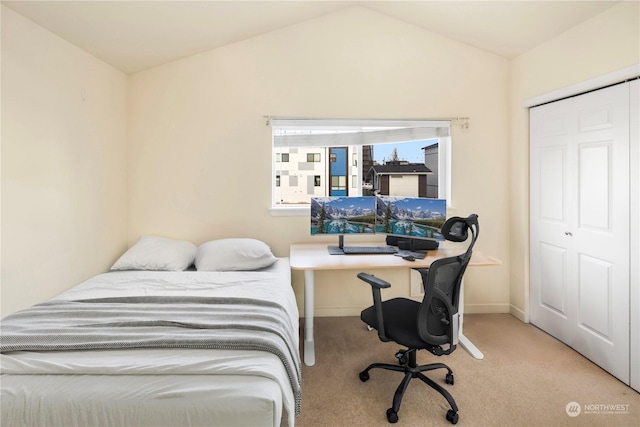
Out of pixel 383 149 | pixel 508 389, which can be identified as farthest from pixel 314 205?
pixel 508 389

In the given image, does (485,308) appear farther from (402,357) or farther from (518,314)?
(402,357)

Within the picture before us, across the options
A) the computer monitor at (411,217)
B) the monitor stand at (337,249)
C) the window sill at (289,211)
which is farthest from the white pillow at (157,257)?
the computer monitor at (411,217)

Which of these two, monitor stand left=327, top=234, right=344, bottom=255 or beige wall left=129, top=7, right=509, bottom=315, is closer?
monitor stand left=327, top=234, right=344, bottom=255

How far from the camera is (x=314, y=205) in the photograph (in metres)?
3.06

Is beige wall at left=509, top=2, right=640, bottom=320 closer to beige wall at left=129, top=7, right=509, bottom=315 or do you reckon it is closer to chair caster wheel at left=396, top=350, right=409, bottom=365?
beige wall at left=129, top=7, right=509, bottom=315

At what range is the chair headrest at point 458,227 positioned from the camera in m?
2.06

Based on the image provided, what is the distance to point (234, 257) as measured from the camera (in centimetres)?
291

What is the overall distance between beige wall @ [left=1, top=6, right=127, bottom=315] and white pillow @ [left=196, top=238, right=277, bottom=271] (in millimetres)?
880

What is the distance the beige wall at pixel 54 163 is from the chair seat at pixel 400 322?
2.08 metres

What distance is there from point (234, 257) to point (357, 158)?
5.28ft

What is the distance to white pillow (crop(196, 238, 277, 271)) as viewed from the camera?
288 centimetres

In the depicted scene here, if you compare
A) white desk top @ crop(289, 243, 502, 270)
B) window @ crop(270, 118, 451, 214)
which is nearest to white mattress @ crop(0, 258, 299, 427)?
white desk top @ crop(289, 243, 502, 270)

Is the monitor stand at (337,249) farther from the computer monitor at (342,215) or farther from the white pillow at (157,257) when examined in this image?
the white pillow at (157,257)

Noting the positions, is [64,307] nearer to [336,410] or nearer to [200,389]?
[200,389]
